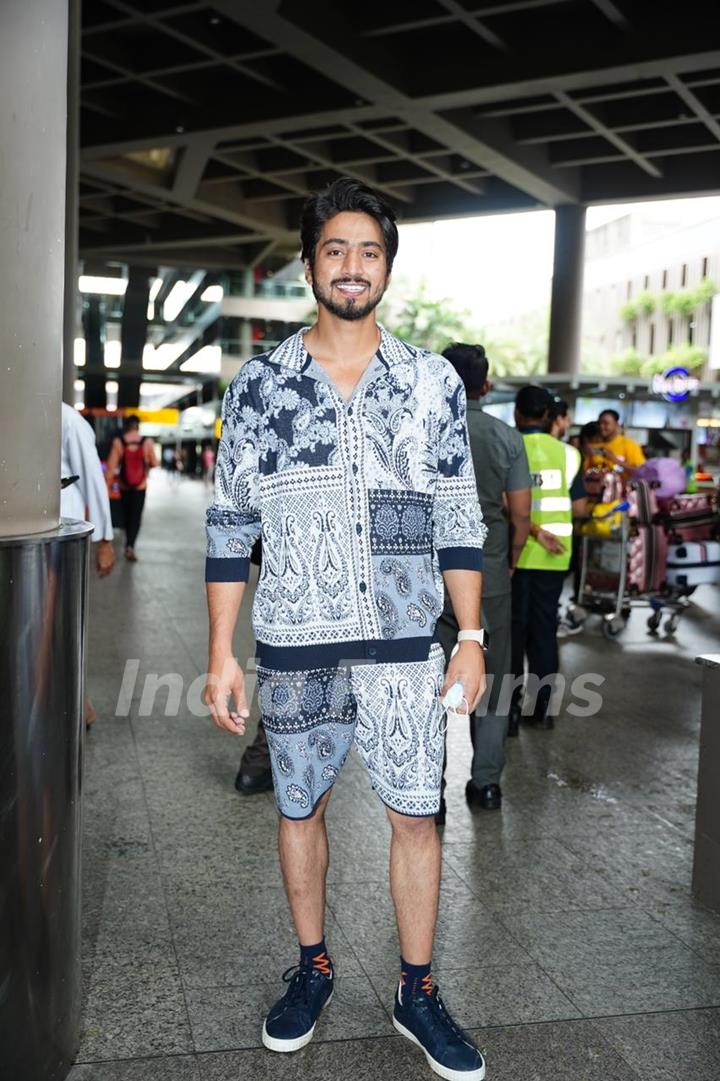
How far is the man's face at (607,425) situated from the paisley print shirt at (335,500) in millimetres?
8478

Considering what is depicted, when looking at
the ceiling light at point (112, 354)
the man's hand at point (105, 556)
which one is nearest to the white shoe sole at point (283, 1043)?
the man's hand at point (105, 556)

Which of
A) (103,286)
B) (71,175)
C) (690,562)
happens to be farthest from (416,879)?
(103,286)

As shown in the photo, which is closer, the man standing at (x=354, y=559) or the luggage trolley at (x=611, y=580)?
the man standing at (x=354, y=559)

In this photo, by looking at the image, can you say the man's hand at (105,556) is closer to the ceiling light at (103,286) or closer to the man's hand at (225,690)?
the man's hand at (225,690)

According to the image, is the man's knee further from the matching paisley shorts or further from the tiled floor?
the tiled floor

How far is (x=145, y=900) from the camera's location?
3.78 m

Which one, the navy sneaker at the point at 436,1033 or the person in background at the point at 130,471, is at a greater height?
the person in background at the point at 130,471

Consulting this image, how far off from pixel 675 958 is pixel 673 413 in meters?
18.8

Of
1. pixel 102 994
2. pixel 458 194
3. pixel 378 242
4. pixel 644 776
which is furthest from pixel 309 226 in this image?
pixel 458 194

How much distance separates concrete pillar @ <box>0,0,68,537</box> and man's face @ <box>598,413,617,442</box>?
29.2 feet

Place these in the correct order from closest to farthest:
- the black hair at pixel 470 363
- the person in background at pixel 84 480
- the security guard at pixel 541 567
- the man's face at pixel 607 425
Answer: the black hair at pixel 470 363 < the person in background at pixel 84 480 < the security guard at pixel 541 567 < the man's face at pixel 607 425

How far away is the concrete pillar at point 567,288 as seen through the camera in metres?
26.9

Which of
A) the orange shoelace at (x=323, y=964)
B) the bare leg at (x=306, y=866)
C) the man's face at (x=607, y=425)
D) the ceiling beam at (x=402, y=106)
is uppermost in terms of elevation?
the ceiling beam at (x=402, y=106)

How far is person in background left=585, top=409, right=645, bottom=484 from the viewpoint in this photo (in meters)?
10.5
